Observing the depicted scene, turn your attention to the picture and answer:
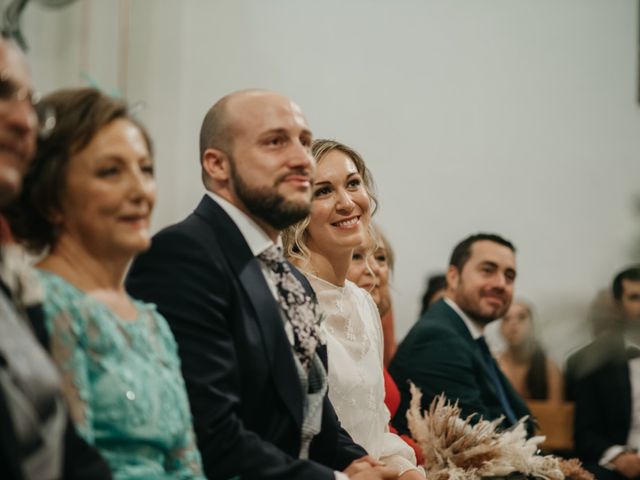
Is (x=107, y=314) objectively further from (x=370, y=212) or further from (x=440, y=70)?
(x=440, y=70)

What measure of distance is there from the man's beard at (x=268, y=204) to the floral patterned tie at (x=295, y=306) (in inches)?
3.3

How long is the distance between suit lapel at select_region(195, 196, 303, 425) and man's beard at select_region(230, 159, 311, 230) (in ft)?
0.23

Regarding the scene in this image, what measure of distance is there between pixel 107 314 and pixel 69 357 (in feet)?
0.42

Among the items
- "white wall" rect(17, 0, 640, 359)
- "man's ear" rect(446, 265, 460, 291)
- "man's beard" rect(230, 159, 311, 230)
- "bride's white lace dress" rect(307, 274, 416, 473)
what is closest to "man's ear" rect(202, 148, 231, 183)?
"man's beard" rect(230, 159, 311, 230)

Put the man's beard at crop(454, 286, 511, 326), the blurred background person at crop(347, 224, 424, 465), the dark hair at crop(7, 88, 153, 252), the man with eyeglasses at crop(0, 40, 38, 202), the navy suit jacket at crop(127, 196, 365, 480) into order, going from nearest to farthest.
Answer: the man with eyeglasses at crop(0, 40, 38, 202)
the dark hair at crop(7, 88, 153, 252)
the navy suit jacket at crop(127, 196, 365, 480)
the blurred background person at crop(347, 224, 424, 465)
the man's beard at crop(454, 286, 511, 326)

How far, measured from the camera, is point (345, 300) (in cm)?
311

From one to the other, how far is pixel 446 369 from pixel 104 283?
2.21 meters

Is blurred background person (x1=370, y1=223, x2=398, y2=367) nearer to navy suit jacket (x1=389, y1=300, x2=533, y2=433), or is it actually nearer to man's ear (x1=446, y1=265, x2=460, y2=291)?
navy suit jacket (x1=389, y1=300, x2=533, y2=433)

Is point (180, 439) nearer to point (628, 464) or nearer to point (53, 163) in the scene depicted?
point (53, 163)

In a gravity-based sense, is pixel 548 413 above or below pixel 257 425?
below

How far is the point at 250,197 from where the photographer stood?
243cm

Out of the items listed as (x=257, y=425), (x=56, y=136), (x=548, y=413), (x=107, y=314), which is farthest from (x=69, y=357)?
(x=548, y=413)

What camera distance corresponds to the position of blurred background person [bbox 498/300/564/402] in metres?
6.06

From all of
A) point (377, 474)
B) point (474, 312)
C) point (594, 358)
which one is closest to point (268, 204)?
point (377, 474)
